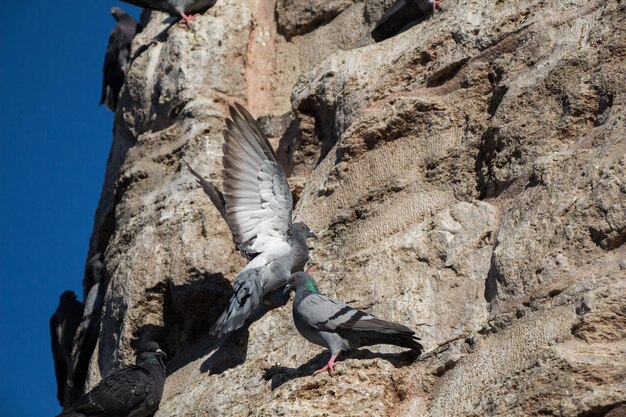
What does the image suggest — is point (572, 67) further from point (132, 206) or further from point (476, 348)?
point (132, 206)

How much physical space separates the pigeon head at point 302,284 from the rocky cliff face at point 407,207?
1.18 feet

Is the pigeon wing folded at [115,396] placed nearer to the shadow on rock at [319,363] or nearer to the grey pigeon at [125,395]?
the grey pigeon at [125,395]

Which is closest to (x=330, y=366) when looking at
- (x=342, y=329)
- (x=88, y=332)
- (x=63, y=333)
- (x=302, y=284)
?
(x=342, y=329)

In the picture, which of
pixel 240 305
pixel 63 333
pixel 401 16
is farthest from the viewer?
pixel 63 333

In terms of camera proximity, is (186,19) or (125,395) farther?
(186,19)

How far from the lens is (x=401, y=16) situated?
9508 mm

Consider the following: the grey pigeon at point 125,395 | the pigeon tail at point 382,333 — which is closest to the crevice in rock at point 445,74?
the pigeon tail at point 382,333

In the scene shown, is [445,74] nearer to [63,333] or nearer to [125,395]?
[125,395]

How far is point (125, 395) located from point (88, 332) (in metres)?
2.99

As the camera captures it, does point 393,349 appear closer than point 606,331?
No

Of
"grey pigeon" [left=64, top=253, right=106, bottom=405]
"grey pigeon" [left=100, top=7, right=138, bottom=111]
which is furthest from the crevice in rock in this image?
"grey pigeon" [left=100, top=7, right=138, bottom=111]

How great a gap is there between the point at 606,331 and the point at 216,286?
12.8 feet

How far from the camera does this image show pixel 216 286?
28.6 ft

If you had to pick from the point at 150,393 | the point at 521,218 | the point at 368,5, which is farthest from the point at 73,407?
the point at 368,5
